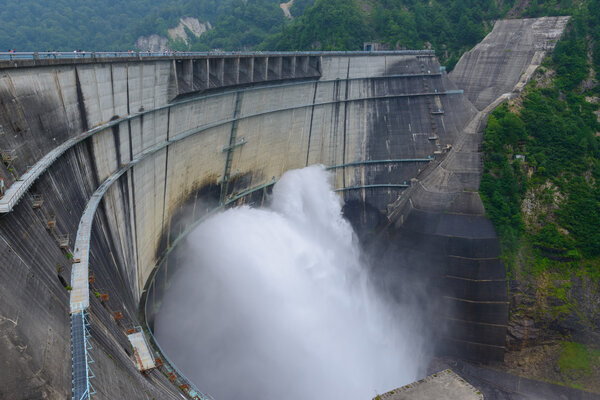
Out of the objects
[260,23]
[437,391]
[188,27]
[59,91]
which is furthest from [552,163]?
[188,27]

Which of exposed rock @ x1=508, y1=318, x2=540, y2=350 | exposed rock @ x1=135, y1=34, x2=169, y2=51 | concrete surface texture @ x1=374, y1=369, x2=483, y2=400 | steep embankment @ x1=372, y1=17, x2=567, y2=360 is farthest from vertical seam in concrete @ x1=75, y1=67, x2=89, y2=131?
exposed rock @ x1=135, y1=34, x2=169, y2=51

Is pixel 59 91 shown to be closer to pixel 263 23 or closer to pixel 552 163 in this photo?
pixel 552 163

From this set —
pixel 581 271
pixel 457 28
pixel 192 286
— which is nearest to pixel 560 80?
pixel 457 28

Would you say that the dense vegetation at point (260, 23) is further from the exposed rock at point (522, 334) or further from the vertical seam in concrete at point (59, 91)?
the vertical seam in concrete at point (59, 91)

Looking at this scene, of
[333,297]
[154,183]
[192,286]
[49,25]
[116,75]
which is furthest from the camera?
[49,25]

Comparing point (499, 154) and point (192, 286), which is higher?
point (499, 154)

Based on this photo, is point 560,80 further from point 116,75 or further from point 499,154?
point 116,75
